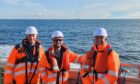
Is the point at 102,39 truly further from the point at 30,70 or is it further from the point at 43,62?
the point at 30,70

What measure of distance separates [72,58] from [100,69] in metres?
1.05

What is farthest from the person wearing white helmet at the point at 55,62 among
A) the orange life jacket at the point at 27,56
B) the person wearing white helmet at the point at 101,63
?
the person wearing white helmet at the point at 101,63

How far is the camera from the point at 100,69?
5098 mm

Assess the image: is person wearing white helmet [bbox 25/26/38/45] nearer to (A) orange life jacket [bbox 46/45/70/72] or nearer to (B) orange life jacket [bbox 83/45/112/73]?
(A) orange life jacket [bbox 46/45/70/72]

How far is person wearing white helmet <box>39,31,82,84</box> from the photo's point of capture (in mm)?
5535

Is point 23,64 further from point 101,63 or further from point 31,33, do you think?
point 101,63

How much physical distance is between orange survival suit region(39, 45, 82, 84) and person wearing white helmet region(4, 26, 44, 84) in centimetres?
31

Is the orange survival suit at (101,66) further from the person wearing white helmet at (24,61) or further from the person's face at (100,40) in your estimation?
the person wearing white helmet at (24,61)

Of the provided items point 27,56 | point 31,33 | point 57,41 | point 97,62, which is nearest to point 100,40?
point 97,62

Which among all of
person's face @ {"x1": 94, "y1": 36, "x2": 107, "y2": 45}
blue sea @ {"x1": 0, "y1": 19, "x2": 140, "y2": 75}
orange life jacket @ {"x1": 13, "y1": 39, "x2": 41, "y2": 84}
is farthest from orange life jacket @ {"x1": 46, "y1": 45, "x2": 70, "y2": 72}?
blue sea @ {"x1": 0, "y1": 19, "x2": 140, "y2": 75}

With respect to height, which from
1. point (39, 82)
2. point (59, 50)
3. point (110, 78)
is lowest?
point (39, 82)

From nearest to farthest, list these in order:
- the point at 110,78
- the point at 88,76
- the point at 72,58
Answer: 1. the point at 110,78
2. the point at 88,76
3. the point at 72,58

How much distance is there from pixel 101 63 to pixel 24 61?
164 cm

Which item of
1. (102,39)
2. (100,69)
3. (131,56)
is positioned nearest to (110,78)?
(100,69)
